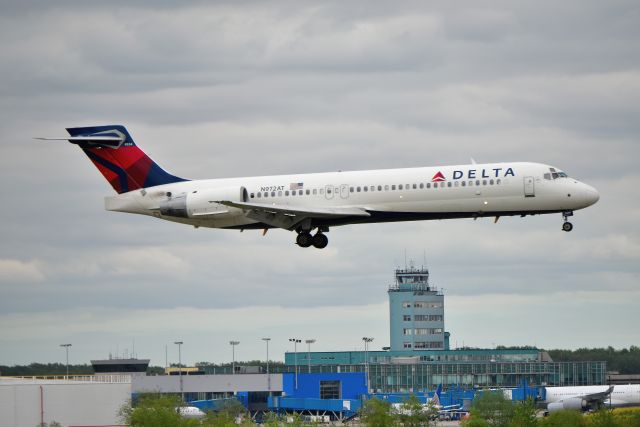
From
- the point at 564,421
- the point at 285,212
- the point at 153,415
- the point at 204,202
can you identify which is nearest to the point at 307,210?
the point at 285,212

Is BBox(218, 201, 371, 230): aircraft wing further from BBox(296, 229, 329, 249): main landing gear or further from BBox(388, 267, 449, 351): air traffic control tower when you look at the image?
BBox(388, 267, 449, 351): air traffic control tower

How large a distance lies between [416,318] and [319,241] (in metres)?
92.2

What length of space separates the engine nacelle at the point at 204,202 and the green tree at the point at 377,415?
18010mm

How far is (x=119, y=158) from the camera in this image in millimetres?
74500

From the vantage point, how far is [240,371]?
138m

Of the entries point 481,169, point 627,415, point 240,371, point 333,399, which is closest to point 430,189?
point 481,169

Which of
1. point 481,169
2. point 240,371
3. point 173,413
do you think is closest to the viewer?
point 481,169

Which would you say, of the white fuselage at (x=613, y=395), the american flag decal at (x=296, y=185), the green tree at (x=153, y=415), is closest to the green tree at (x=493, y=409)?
the white fuselage at (x=613, y=395)

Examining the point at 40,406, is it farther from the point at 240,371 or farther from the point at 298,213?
the point at 240,371

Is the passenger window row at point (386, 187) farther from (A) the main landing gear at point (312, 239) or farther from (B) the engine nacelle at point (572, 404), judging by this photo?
(B) the engine nacelle at point (572, 404)

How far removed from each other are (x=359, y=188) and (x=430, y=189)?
3.96 m

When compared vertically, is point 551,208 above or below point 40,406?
above

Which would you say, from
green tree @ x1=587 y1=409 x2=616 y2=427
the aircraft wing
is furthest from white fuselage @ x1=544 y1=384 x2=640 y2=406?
the aircraft wing

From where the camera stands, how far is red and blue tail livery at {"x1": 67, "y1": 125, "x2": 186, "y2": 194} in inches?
2904
